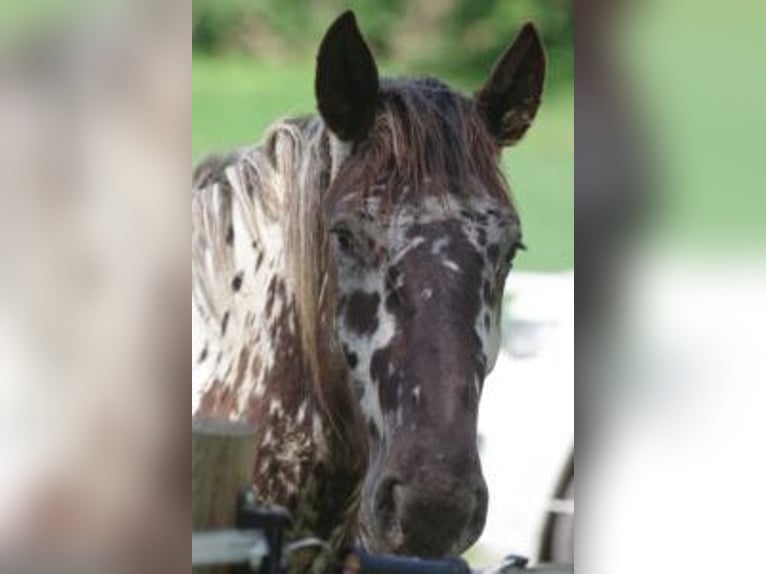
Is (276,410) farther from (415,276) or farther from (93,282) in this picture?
(93,282)

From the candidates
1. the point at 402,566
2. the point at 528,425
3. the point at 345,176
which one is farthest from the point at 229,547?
the point at 528,425

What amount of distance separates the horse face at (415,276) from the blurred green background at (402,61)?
0.05 meters

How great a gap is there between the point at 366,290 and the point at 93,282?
1.69 ft

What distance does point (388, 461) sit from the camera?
4.18ft

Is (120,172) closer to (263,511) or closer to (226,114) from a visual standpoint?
(263,511)

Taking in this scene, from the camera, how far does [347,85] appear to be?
137cm

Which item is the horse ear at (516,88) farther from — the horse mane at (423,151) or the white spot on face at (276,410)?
the white spot on face at (276,410)

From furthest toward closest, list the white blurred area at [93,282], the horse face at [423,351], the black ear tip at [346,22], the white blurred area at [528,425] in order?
1. the white blurred area at [528,425]
2. the black ear tip at [346,22]
3. the horse face at [423,351]
4. the white blurred area at [93,282]

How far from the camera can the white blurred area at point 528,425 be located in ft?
5.82

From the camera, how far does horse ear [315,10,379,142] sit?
1.37m

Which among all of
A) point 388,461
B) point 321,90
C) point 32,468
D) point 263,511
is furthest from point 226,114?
point 32,468

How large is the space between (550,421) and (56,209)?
1.10 metres

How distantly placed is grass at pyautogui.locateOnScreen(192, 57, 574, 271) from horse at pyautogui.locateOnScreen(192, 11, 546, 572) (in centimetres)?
3

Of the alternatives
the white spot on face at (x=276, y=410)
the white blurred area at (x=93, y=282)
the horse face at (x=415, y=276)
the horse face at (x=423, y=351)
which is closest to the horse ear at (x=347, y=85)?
the horse face at (x=415, y=276)
